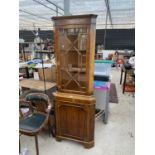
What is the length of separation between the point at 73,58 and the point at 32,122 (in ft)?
2.93

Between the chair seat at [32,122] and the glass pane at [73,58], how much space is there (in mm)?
475

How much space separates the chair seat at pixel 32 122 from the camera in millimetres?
1681

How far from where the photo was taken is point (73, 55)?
1.96 m

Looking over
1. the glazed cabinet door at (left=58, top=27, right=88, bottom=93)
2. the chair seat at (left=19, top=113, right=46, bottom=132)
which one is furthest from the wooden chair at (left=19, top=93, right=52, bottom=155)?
the glazed cabinet door at (left=58, top=27, right=88, bottom=93)

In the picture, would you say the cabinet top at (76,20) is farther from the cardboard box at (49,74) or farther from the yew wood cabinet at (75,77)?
the cardboard box at (49,74)

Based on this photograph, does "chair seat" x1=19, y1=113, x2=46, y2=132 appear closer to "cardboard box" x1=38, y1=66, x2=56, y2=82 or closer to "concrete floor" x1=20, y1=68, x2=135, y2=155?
"concrete floor" x1=20, y1=68, x2=135, y2=155

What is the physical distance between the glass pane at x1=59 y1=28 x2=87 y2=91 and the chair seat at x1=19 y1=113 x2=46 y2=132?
47 cm

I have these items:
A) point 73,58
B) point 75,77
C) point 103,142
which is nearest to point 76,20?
point 73,58

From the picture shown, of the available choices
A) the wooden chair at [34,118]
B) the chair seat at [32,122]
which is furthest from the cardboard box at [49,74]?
the chair seat at [32,122]

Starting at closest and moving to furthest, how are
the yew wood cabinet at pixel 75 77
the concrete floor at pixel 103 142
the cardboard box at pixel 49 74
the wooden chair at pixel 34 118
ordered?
the wooden chair at pixel 34 118
the yew wood cabinet at pixel 75 77
the concrete floor at pixel 103 142
the cardboard box at pixel 49 74

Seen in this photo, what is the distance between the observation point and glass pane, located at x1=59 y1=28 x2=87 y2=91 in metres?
1.84
